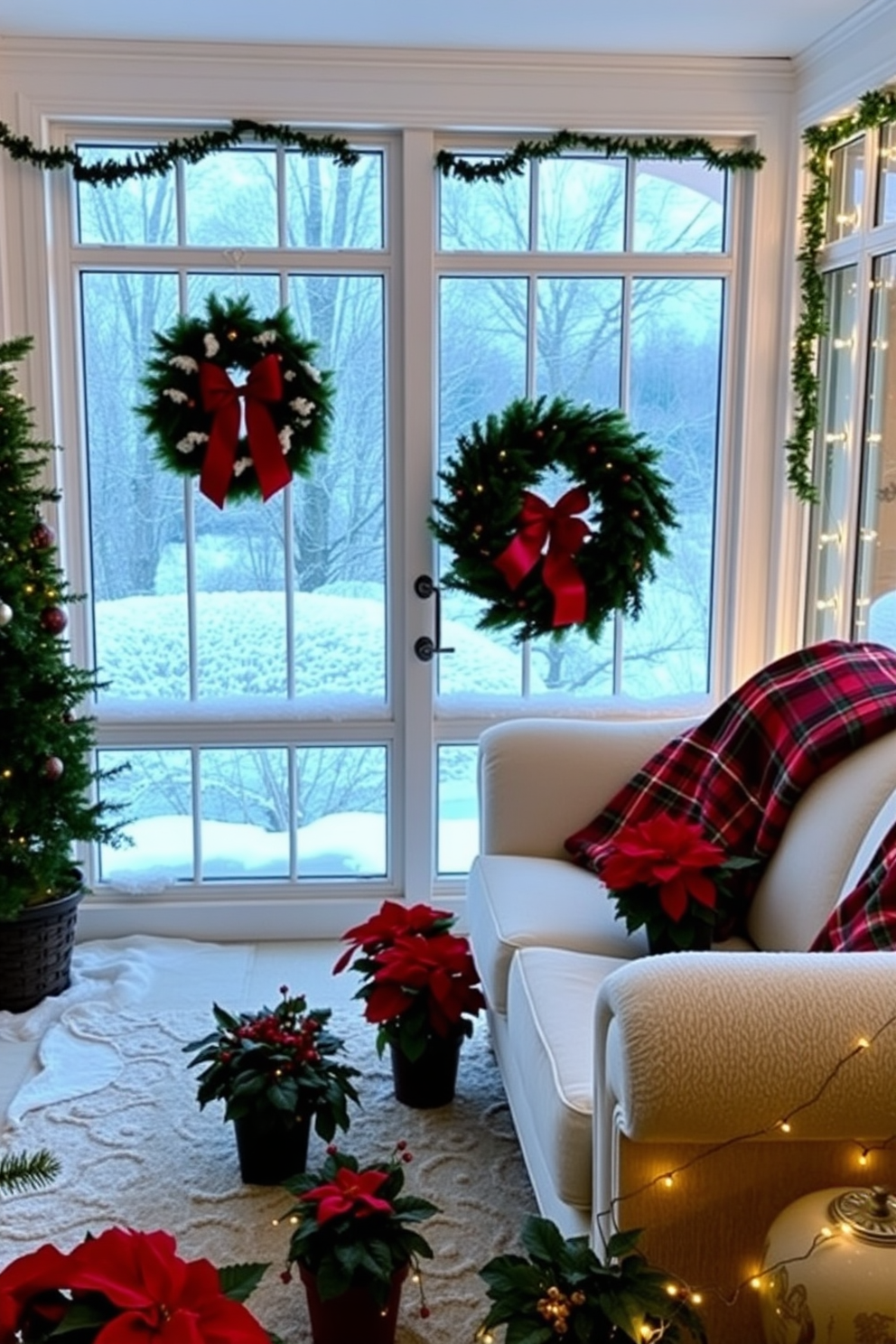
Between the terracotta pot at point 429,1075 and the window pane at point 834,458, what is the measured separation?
163 centimetres

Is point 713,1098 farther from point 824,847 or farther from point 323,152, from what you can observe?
point 323,152

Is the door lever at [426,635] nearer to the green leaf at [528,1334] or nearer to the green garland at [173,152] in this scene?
the green garland at [173,152]

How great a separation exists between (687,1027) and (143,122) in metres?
2.89

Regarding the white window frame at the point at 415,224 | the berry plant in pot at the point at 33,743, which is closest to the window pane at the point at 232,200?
the white window frame at the point at 415,224

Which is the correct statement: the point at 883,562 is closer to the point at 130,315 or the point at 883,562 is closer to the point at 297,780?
the point at 297,780

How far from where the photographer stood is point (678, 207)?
3.52 meters

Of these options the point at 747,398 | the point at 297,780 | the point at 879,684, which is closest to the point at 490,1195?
the point at 879,684

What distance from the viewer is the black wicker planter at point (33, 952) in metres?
3.12

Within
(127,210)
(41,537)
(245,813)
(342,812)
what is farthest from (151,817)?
(127,210)

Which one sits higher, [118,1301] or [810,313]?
[810,313]

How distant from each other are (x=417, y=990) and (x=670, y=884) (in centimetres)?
65

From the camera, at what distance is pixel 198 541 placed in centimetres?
355

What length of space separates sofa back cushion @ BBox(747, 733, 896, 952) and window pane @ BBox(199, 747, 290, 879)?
1.69 meters

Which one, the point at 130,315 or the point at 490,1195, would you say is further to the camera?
the point at 130,315
